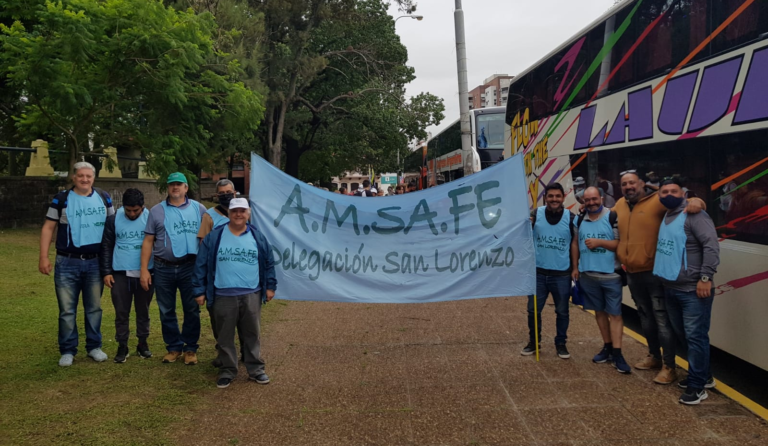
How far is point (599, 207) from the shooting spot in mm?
5266

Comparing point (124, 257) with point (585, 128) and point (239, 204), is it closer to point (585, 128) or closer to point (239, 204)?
point (239, 204)

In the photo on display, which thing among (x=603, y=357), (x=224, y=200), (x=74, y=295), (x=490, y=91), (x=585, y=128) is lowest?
(x=603, y=357)

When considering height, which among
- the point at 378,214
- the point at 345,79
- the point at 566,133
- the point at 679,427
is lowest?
the point at 679,427

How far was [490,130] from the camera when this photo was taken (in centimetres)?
1900

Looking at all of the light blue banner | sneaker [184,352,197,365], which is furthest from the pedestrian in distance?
sneaker [184,352,197,365]

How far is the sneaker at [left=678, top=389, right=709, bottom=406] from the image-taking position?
4.33 meters

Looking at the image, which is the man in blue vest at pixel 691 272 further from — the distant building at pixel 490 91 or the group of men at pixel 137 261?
the distant building at pixel 490 91

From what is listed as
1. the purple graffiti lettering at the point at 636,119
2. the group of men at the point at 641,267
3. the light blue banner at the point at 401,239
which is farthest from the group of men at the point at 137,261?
the purple graffiti lettering at the point at 636,119

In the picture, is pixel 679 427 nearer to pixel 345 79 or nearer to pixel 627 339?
pixel 627 339

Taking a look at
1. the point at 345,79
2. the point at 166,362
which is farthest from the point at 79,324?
the point at 345,79

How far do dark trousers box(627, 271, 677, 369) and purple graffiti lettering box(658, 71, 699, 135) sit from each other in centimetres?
149

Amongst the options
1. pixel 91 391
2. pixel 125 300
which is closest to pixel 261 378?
pixel 91 391

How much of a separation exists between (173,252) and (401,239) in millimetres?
2103

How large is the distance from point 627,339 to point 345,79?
25369 mm
